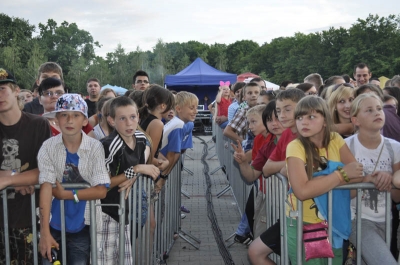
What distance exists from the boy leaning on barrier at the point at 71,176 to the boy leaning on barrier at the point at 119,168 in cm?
19

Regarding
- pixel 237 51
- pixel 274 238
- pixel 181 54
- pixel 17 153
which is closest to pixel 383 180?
pixel 274 238

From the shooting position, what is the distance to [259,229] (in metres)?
4.72

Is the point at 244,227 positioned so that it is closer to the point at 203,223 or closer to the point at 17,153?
the point at 203,223

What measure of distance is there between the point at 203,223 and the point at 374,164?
4.55 meters

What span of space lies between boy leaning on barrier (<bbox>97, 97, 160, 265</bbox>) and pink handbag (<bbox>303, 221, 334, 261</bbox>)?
144 cm

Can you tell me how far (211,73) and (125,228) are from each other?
24486 mm

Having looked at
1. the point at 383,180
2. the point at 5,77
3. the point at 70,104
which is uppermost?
the point at 5,77

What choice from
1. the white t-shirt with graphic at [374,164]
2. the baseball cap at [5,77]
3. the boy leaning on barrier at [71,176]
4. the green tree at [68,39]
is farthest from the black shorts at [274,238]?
the green tree at [68,39]

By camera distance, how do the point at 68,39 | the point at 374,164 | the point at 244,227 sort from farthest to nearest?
the point at 68,39
the point at 244,227
the point at 374,164

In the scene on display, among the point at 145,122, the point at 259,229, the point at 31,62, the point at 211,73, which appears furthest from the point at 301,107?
the point at 31,62

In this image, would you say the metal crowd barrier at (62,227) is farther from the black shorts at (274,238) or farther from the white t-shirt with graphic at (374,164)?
the white t-shirt with graphic at (374,164)

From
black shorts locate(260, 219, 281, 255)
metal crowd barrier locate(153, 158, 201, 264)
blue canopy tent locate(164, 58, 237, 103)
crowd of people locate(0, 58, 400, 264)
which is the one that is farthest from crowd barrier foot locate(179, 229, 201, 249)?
blue canopy tent locate(164, 58, 237, 103)

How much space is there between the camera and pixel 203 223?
7953mm

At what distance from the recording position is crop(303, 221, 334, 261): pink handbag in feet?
11.0
